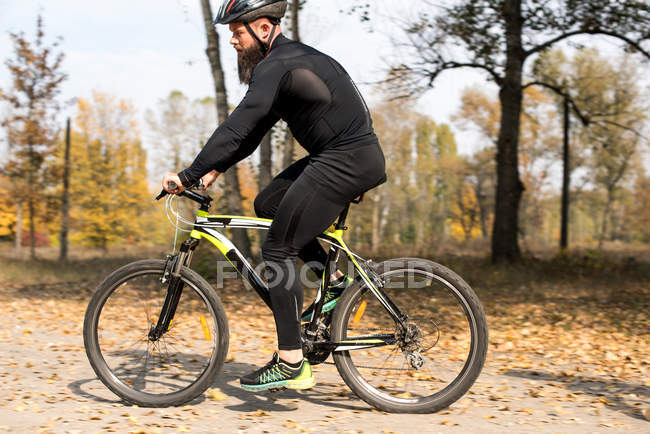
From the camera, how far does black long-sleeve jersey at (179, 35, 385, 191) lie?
10.5 ft

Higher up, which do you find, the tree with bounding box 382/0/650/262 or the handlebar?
the tree with bounding box 382/0/650/262

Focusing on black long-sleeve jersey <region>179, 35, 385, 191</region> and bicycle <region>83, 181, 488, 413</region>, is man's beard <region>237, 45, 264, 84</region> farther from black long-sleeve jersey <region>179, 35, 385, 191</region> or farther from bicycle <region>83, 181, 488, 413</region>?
bicycle <region>83, 181, 488, 413</region>

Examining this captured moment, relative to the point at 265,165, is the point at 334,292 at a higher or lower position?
lower

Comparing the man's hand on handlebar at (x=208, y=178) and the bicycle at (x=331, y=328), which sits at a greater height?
the man's hand on handlebar at (x=208, y=178)

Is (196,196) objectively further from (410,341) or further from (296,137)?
(410,341)

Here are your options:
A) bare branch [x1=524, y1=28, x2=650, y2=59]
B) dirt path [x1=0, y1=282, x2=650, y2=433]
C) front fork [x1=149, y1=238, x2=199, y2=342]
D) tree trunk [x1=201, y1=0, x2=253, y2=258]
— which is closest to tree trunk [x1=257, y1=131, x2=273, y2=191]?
tree trunk [x1=201, y1=0, x2=253, y2=258]

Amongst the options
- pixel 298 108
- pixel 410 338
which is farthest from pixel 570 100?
pixel 298 108

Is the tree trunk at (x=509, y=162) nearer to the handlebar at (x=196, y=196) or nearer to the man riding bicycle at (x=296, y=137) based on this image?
the man riding bicycle at (x=296, y=137)

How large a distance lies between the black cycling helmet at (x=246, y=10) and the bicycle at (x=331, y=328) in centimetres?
101

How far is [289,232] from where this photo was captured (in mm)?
3428

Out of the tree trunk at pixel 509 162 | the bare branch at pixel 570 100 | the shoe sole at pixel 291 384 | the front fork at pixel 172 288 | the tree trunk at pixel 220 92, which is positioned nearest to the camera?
the shoe sole at pixel 291 384

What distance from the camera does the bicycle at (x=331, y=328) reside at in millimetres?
3559

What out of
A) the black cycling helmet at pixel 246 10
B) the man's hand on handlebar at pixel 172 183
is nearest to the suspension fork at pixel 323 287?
the man's hand on handlebar at pixel 172 183

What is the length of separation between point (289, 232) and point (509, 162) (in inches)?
509
